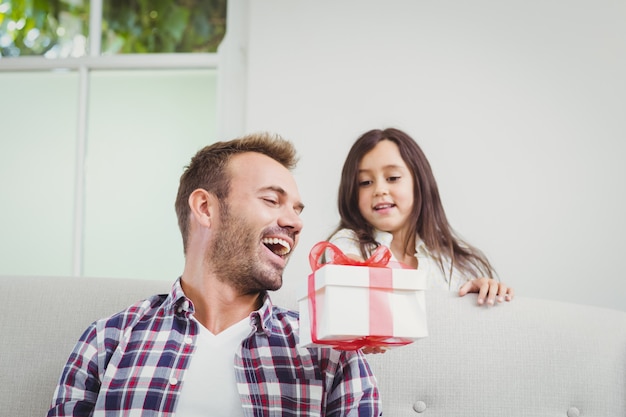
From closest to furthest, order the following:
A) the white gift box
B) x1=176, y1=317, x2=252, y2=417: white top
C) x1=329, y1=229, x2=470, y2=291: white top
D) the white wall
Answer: the white gift box → x1=176, y1=317, x2=252, y2=417: white top → x1=329, y1=229, x2=470, y2=291: white top → the white wall

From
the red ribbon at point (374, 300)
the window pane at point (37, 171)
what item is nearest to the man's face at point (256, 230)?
the red ribbon at point (374, 300)

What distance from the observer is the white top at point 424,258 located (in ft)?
7.24

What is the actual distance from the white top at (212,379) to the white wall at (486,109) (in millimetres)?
1741

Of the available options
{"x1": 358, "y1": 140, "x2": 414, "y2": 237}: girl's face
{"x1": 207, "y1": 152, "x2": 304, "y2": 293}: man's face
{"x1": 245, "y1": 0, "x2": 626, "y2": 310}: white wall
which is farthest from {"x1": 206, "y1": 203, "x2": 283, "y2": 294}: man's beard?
{"x1": 245, "y1": 0, "x2": 626, "y2": 310}: white wall

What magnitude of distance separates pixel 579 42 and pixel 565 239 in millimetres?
840

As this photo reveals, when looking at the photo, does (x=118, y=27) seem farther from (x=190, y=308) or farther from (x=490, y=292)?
(x=490, y=292)

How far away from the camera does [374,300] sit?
111 centimetres

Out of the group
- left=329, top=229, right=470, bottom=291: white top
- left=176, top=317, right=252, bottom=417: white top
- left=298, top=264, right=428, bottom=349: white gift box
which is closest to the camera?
left=298, top=264, right=428, bottom=349: white gift box

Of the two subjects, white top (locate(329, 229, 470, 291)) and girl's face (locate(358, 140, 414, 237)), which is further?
girl's face (locate(358, 140, 414, 237))

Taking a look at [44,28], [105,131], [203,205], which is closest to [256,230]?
[203,205]

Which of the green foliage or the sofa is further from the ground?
the green foliage

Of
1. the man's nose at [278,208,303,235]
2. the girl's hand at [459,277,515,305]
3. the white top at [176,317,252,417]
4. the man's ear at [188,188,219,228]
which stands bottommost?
the white top at [176,317,252,417]

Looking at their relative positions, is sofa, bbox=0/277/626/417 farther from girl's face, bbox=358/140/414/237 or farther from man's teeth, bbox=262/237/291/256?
girl's face, bbox=358/140/414/237

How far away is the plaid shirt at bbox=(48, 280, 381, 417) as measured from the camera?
1.35 metres
